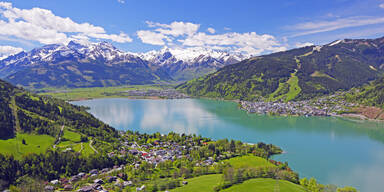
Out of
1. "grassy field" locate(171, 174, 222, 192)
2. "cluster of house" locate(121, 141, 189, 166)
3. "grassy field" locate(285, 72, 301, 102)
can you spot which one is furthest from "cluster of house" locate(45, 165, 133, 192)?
"grassy field" locate(285, 72, 301, 102)

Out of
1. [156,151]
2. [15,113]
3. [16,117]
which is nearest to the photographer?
[156,151]

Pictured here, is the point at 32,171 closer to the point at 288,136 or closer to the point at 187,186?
the point at 187,186

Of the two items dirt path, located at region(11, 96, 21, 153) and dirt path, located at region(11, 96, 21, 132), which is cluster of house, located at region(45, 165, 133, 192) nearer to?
dirt path, located at region(11, 96, 21, 153)

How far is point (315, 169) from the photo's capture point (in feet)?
188

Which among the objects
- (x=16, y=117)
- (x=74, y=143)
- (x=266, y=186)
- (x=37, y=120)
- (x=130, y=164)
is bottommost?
(x=130, y=164)

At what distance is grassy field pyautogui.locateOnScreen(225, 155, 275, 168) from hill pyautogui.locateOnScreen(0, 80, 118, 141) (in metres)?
40.4

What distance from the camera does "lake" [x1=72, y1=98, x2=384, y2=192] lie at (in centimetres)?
5566

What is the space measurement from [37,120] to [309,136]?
9497cm

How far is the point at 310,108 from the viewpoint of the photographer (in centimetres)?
13912

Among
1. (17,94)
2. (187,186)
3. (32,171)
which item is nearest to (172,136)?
(187,186)

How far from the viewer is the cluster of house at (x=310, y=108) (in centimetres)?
13075

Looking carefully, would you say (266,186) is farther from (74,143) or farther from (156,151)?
(74,143)

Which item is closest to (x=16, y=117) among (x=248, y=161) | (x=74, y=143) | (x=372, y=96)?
(x=74, y=143)

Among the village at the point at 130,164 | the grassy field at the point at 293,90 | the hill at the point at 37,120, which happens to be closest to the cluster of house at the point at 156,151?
the village at the point at 130,164
